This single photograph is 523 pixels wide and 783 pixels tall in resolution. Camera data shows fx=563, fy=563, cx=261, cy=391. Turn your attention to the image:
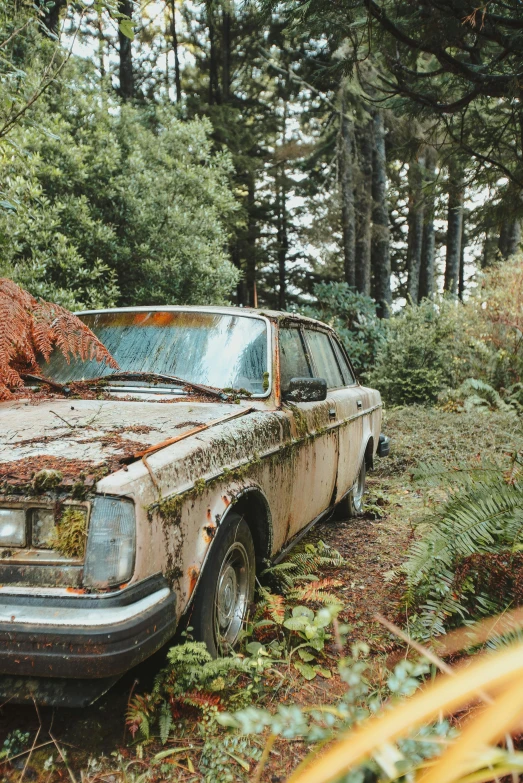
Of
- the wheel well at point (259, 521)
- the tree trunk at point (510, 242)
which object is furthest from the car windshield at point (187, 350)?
the tree trunk at point (510, 242)

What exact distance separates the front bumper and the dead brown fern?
68.7 inches

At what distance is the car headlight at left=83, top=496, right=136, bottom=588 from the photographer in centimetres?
201

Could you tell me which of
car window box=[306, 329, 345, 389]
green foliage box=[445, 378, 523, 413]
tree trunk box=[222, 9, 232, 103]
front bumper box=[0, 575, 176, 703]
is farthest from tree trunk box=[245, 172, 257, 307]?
front bumper box=[0, 575, 176, 703]

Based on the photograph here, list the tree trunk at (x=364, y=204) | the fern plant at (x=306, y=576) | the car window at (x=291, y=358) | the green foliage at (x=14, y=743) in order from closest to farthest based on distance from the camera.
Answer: the green foliage at (x=14, y=743), the fern plant at (x=306, y=576), the car window at (x=291, y=358), the tree trunk at (x=364, y=204)

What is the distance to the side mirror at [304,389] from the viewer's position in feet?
11.8

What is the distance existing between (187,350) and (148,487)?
5.63 ft

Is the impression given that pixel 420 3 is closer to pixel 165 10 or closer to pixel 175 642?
pixel 175 642

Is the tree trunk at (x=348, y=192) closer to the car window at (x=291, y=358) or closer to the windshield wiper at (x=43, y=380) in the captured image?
the car window at (x=291, y=358)

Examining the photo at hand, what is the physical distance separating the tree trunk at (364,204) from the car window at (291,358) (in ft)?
44.6

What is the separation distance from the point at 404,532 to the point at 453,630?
8.21ft

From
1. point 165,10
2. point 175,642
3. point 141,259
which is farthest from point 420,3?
point 165,10

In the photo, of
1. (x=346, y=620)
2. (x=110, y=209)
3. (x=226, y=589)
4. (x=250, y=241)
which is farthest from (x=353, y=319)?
(x=226, y=589)

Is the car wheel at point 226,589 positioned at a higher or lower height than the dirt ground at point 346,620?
higher

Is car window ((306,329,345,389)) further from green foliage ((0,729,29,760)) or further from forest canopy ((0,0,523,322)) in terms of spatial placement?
green foliage ((0,729,29,760))
